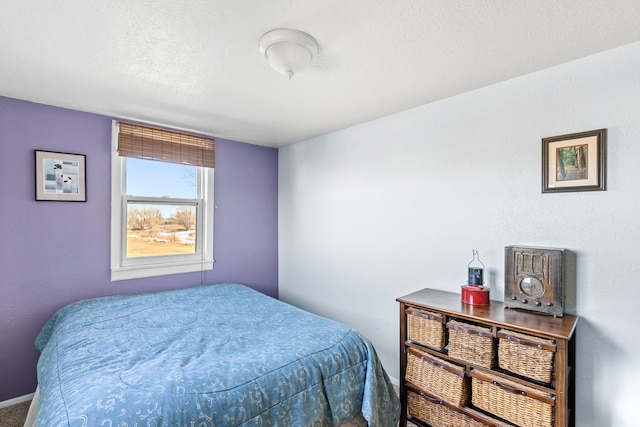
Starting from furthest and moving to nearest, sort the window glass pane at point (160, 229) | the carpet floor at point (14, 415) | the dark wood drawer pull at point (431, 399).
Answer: the window glass pane at point (160, 229) < the carpet floor at point (14, 415) < the dark wood drawer pull at point (431, 399)

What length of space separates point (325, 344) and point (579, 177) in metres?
1.69

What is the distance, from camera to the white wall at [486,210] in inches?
61.2

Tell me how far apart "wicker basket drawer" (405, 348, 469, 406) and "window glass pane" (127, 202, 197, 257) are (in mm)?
2360

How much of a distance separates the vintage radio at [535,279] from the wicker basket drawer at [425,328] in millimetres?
418

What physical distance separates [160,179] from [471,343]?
2932 millimetres

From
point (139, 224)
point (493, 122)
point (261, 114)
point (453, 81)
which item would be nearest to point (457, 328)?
point (493, 122)

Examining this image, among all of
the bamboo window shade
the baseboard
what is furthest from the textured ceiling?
the baseboard

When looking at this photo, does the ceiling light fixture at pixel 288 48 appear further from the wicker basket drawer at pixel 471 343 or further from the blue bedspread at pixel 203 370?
the wicker basket drawer at pixel 471 343

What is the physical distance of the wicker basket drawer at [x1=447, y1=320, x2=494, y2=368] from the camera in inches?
63.9

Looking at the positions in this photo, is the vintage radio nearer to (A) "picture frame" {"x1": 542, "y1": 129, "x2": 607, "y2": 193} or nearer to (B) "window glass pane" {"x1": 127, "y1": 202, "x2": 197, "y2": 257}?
(A) "picture frame" {"x1": 542, "y1": 129, "x2": 607, "y2": 193}

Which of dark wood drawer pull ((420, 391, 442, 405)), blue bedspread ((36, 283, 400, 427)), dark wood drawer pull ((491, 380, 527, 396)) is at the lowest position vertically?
dark wood drawer pull ((420, 391, 442, 405))

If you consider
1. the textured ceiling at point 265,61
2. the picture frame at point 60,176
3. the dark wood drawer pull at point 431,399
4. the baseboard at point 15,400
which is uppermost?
the textured ceiling at point 265,61

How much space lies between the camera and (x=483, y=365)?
1638mm

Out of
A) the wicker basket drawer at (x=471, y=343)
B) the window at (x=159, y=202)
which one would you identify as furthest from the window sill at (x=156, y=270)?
the wicker basket drawer at (x=471, y=343)
